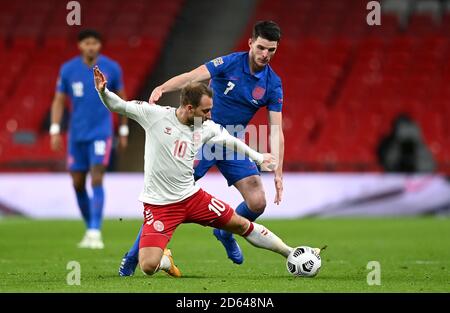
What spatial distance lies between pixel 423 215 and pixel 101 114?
8.19 meters

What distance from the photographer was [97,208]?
1238 centimetres

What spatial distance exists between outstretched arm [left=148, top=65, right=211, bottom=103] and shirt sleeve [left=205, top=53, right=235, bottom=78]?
0.07m

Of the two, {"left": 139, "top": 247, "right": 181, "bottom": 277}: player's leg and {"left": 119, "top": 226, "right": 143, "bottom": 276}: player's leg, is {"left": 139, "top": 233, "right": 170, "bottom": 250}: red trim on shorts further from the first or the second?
{"left": 119, "top": 226, "right": 143, "bottom": 276}: player's leg

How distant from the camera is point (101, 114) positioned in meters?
12.7

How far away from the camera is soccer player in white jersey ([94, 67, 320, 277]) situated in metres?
8.30

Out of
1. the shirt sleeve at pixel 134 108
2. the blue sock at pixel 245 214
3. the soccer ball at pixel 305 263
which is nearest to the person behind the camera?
the shirt sleeve at pixel 134 108

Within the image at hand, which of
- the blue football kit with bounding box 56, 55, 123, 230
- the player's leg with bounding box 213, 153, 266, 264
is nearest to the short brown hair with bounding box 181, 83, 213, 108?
the player's leg with bounding box 213, 153, 266, 264

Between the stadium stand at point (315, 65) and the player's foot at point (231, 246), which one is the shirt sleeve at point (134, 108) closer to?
the player's foot at point (231, 246)

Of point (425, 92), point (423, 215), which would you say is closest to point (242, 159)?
point (423, 215)

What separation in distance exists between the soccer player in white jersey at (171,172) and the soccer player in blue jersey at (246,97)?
25.5 inches

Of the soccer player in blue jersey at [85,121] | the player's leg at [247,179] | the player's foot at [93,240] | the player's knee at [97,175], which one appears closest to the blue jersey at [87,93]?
the soccer player in blue jersey at [85,121]

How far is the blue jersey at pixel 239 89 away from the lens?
9.35 meters

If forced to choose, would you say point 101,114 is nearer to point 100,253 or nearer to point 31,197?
point 100,253

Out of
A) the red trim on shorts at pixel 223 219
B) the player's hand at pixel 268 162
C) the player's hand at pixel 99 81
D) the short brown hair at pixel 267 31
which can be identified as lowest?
the red trim on shorts at pixel 223 219
